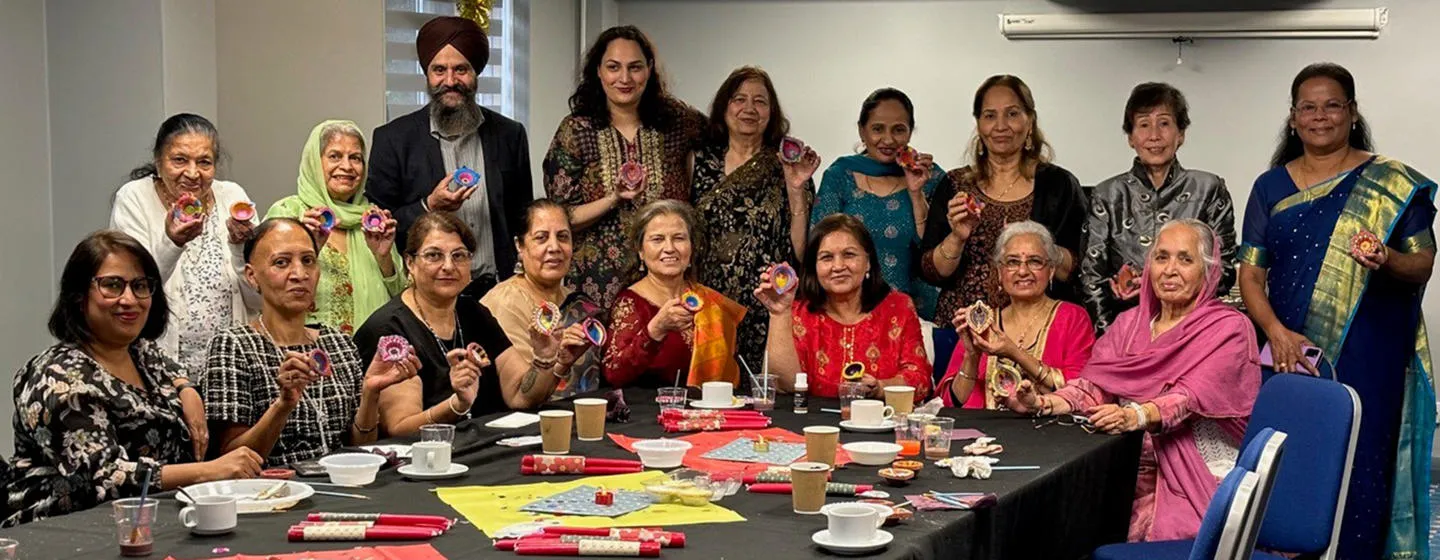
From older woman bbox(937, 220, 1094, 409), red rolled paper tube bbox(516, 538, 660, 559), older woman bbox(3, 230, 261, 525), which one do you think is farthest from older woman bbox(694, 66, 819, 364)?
red rolled paper tube bbox(516, 538, 660, 559)

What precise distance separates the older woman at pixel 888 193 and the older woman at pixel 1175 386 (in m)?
1.02

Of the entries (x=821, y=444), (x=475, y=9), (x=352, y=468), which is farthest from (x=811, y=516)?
(x=475, y=9)

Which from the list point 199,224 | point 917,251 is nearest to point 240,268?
point 199,224

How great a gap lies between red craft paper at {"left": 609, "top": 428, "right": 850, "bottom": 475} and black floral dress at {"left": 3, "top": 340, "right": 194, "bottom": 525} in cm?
104

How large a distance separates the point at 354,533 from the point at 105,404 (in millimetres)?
916

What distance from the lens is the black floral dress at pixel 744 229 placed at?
4.81m

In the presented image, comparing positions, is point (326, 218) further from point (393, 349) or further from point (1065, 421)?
point (1065, 421)

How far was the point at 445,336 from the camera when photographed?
3.91 metres

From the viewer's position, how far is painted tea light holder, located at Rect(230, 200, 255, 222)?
398 centimetres

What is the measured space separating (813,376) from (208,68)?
234 cm

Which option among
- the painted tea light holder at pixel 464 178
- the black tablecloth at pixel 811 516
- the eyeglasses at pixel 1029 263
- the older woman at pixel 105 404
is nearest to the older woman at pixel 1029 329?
the eyeglasses at pixel 1029 263

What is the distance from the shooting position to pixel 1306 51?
664 cm

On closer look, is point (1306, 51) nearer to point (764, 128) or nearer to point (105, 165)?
point (764, 128)

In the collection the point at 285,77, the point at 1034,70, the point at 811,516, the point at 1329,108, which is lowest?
the point at 811,516
